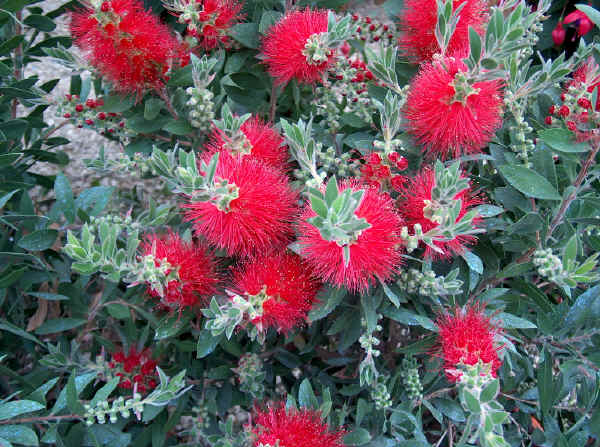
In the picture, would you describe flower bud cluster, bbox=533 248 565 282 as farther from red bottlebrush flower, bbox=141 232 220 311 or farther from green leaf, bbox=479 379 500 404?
red bottlebrush flower, bbox=141 232 220 311

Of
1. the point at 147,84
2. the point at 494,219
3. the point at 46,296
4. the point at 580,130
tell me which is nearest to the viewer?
the point at 580,130

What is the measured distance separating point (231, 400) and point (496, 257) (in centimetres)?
78

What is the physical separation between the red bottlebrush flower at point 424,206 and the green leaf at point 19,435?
2.83ft

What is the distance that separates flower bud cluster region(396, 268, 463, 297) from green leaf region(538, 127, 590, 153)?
32cm

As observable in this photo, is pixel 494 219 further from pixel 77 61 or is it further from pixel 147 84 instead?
pixel 77 61

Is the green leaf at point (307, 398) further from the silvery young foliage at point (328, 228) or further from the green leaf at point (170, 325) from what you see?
the green leaf at point (170, 325)

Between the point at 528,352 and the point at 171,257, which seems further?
the point at 528,352

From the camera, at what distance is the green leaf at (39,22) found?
1539mm

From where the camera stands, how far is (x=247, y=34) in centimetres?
141

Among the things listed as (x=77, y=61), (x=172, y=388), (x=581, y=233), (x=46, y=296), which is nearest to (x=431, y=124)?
(x=581, y=233)

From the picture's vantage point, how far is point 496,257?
1.26 metres

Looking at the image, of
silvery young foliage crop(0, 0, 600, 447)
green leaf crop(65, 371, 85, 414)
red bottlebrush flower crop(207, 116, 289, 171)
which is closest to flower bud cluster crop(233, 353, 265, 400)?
silvery young foliage crop(0, 0, 600, 447)

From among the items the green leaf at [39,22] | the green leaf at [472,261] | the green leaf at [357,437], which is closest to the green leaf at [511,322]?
the green leaf at [472,261]

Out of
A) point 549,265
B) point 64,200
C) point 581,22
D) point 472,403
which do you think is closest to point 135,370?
point 64,200
